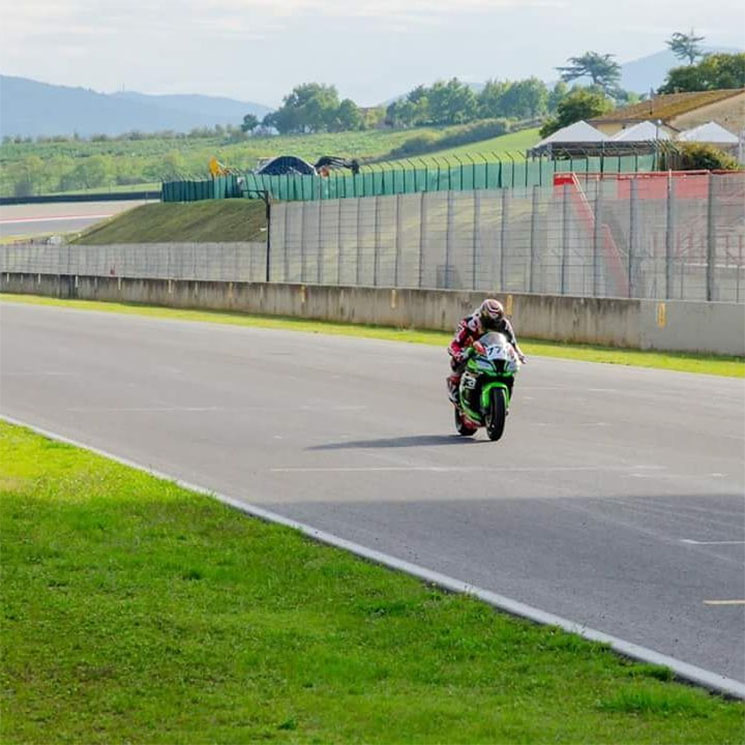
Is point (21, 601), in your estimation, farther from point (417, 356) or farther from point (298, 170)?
point (298, 170)

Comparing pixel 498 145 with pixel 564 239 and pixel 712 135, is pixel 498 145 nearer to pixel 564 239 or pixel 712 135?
pixel 712 135

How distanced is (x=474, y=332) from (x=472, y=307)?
2000cm

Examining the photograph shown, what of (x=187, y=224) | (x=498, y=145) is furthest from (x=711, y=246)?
(x=498, y=145)

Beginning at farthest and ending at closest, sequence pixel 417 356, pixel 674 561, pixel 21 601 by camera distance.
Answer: pixel 417 356, pixel 674 561, pixel 21 601

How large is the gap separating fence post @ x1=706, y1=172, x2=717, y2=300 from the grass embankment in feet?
140

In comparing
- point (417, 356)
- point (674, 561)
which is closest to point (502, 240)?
point (417, 356)

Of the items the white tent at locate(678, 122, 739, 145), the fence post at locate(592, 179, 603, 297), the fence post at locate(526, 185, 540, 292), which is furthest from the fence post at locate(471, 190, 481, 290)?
the white tent at locate(678, 122, 739, 145)

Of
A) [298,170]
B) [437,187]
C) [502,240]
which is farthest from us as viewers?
[298,170]

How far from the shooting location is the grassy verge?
2962cm

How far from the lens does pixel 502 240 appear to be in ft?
134

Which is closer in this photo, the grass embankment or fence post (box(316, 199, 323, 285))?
fence post (box(316, 199, 323, 285))

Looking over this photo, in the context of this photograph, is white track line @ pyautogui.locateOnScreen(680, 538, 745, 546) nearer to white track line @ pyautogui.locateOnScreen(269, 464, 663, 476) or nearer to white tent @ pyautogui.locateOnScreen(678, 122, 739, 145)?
white track line @ pyautogui.locateOnScreen(269, 464, 663, 476)

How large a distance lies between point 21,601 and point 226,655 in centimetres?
174

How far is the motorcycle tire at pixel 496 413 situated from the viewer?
18234mm
